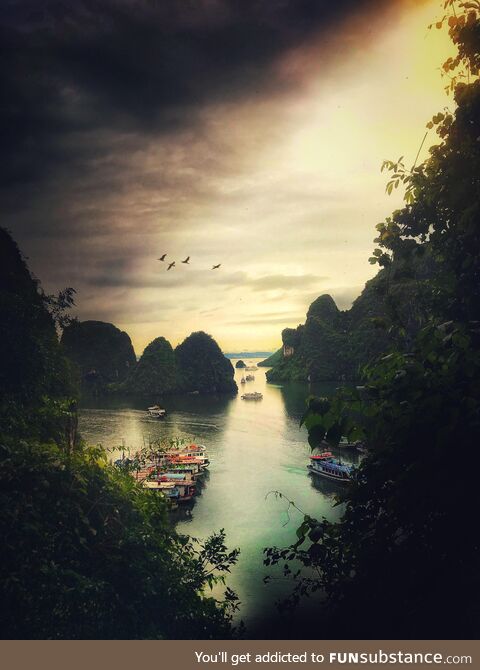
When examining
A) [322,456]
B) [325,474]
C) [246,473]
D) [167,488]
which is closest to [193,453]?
[246,473]

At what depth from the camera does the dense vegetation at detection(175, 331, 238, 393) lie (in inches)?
4299

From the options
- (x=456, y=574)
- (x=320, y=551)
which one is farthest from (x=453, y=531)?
(x=320, y=551)

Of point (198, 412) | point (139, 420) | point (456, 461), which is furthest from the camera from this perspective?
point (198, 412)

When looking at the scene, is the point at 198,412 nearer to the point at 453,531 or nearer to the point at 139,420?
the point at 139,420

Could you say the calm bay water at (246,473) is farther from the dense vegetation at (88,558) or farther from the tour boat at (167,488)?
the dense vegetation at (88,558)

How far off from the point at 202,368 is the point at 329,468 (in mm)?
77124

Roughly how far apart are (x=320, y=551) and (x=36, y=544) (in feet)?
17.8

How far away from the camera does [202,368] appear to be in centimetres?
10988

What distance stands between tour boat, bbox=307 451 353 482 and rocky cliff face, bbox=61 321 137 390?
96.6m

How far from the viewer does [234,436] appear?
2141 inches

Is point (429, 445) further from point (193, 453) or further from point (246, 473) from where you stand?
point (193, 453)

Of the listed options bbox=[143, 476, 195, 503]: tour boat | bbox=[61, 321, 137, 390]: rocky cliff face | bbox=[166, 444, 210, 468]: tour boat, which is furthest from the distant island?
bbox=[143, 476, 195, 503]: tour boat

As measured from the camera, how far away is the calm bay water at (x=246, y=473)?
20.8 metres

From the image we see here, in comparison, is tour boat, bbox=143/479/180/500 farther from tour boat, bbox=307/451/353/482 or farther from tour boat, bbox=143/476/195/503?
tour boat, bbox=307/451/353/482
